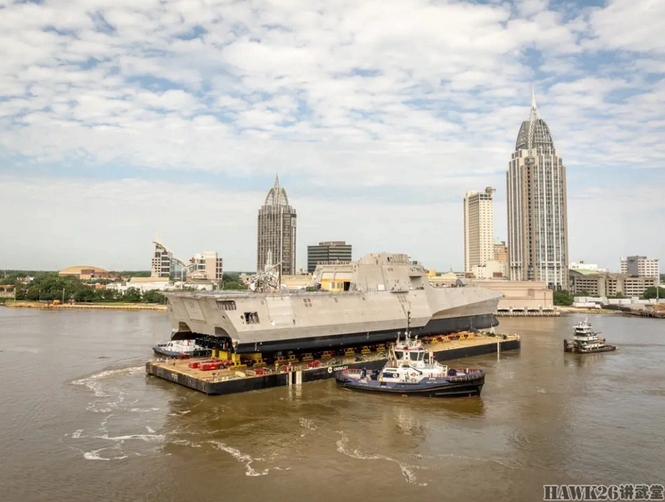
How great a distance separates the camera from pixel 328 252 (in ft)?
623

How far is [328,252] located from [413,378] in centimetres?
16063

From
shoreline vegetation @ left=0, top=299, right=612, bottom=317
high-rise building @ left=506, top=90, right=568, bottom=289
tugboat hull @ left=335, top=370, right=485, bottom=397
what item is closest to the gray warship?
tugboat hull @ left=335, top=370, right=485, bottom=397

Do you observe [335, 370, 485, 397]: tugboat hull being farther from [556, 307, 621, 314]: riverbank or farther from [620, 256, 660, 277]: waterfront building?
[620, 256, 660, 277]: waterfront building

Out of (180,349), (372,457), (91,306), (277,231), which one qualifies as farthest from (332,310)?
(277,231)

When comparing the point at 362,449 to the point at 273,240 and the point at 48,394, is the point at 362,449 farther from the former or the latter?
the point at 273,240

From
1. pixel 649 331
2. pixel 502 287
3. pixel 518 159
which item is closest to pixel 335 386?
pixel 649 331

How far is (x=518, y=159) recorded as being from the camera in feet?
442

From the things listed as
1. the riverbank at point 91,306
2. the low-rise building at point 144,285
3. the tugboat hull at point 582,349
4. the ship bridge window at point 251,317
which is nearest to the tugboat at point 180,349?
the ship bridge window at point 251,317

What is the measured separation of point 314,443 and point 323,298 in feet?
48.6

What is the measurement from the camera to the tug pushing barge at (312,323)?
1220 inches

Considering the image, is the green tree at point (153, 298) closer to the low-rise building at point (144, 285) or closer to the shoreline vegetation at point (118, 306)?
the shoreline vegetation at point (118, 306)

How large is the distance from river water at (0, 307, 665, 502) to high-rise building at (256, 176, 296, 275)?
13806 cm

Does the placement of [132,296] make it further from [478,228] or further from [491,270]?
[478,228]

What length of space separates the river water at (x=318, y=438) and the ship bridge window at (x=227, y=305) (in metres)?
Result: 5.20
